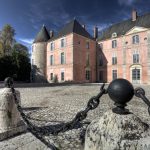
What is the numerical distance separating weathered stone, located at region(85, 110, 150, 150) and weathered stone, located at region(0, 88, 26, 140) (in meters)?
2.40

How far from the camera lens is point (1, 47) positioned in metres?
39.5

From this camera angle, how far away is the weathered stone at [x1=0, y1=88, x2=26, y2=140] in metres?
3.21

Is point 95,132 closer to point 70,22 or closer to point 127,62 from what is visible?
point 127,62

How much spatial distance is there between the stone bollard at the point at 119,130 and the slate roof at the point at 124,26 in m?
30.6

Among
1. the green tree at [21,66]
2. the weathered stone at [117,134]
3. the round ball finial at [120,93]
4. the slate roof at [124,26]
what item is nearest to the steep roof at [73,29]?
the slate roof at [124,26]

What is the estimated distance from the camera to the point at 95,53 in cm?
3606

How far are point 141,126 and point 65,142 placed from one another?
8.32 ft

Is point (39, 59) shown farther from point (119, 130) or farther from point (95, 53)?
point (119, 130)

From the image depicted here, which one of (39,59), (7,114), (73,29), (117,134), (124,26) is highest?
(124,26)

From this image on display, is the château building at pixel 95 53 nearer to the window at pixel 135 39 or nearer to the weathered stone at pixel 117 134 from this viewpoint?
the window at pixel 135 39

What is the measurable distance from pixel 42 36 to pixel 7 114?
36.4 metres

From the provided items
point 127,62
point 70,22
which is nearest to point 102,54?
point 127,62

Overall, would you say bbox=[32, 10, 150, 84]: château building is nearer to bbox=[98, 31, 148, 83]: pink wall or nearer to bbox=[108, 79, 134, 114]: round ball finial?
bbox=[98, 31, 148, 83]: pink wall

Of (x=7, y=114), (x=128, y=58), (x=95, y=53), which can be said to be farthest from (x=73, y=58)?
(x=7, y=114)
